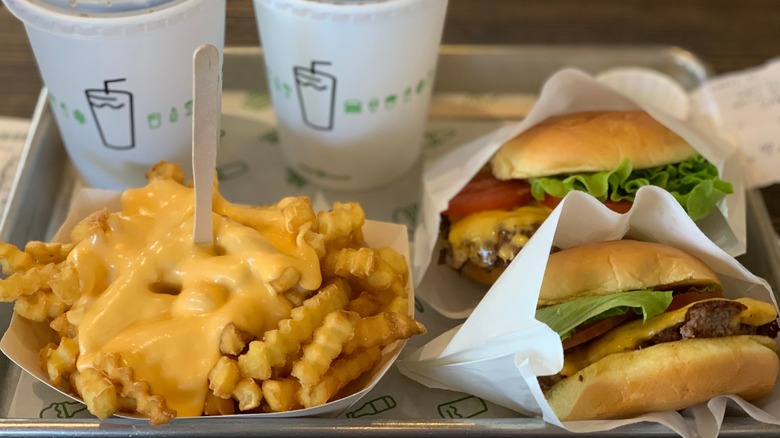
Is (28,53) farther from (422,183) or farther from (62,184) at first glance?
(422,183)

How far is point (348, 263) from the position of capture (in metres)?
1.14

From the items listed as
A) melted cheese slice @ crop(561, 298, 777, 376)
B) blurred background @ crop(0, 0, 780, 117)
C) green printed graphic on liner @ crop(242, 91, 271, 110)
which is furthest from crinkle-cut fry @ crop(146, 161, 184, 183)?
blurred background @ crop(0, 0, 780, 117)

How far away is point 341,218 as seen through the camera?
1183mm

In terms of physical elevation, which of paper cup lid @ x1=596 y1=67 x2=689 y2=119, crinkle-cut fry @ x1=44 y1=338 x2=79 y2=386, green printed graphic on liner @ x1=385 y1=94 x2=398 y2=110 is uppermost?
green printed graphic on liner @ x1=385 y1=94 x2=398 y2=110

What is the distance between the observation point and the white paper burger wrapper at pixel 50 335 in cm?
107

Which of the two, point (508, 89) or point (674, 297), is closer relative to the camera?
point (674, 297)

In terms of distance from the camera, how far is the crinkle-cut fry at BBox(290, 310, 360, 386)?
1013 mm

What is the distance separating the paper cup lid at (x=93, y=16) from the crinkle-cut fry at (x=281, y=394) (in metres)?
0.61

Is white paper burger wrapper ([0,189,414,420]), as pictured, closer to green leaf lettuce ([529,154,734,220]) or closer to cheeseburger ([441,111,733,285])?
cheeseburger ([441,111,733,285])

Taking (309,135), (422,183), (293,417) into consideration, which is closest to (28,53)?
(309,135)

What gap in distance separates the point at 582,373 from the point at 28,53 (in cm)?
173

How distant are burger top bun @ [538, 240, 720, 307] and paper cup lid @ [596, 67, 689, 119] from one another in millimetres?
744

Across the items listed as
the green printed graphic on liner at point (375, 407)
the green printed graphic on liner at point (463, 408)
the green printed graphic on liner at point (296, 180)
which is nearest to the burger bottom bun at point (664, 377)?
the green printed graphic on liner at point (463, 408)

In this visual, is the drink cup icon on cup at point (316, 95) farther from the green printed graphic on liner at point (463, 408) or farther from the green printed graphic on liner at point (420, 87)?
the green printed graphic on liner at point (463, 408)
